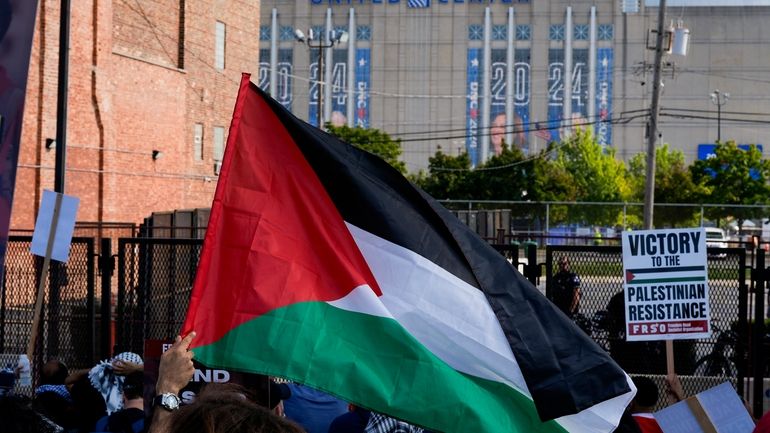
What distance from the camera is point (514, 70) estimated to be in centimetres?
9806

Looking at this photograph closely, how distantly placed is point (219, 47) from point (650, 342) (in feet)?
108

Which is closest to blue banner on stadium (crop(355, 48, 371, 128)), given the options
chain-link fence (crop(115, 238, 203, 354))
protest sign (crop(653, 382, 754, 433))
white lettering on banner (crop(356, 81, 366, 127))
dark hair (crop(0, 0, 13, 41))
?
white lettering on banner (crop(356, 81, 366, 127))

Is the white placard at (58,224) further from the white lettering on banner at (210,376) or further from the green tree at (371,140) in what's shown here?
the green tree at (371,140)

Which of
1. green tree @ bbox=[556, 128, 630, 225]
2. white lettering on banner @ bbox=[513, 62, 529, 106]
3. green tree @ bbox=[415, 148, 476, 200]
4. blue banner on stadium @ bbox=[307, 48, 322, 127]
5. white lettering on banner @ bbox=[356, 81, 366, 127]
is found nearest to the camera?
green tree @ bbox=[415, 148, 476, 200]

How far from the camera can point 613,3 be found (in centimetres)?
9475

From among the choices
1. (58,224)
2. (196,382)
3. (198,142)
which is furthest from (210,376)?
(198,142)

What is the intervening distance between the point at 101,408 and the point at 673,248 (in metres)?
3.74

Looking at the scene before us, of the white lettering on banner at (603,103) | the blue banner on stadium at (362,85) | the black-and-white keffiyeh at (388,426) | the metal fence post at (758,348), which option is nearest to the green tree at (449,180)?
the blue banner on stadium at (362,85)

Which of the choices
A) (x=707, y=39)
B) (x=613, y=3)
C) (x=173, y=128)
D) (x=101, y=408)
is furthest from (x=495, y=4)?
(x=101, y=408)

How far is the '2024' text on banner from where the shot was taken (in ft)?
24.1

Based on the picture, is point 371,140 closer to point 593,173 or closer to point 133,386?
point 593,173

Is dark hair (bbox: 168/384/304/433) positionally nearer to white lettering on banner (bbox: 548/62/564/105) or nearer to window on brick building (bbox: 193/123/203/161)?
window on brick building (bbox: 193/123/203/161)

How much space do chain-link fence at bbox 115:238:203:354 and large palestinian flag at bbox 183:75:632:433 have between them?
452 cm

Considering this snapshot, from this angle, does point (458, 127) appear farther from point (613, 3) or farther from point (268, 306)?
point (268, 306)
